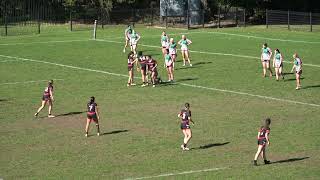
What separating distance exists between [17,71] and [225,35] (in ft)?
77.7

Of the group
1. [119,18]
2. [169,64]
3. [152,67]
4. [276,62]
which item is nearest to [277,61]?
[276,62]

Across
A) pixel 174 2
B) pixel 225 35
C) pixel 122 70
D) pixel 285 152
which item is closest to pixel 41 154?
pixel 285 152

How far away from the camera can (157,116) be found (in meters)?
36.6

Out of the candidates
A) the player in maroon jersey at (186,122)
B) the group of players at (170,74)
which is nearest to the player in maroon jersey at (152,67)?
the group of players at (170,74)

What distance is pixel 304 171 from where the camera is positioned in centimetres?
2620

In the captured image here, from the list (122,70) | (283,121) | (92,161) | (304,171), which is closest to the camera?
(304,171)

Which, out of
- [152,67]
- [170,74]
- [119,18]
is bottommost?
[170,74]

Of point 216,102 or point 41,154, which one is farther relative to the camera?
point 216,102

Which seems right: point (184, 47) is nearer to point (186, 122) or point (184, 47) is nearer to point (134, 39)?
point (134, 39)

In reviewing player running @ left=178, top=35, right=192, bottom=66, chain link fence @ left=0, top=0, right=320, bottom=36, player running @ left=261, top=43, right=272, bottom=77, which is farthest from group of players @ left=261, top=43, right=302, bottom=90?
chain link fence @ left=0, top=0, right=320, bottom=36

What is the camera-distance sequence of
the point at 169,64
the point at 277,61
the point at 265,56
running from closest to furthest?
1. the point at 277,61
2. the point at 169,64
3. the point at 265,56

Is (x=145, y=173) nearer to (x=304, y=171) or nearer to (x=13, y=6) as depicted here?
(x=304, y=171)

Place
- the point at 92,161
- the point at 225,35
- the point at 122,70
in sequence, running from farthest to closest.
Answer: the point at 225,35, the point at 122,70, the point at 92,161

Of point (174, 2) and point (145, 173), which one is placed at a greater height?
point (174, 2)
